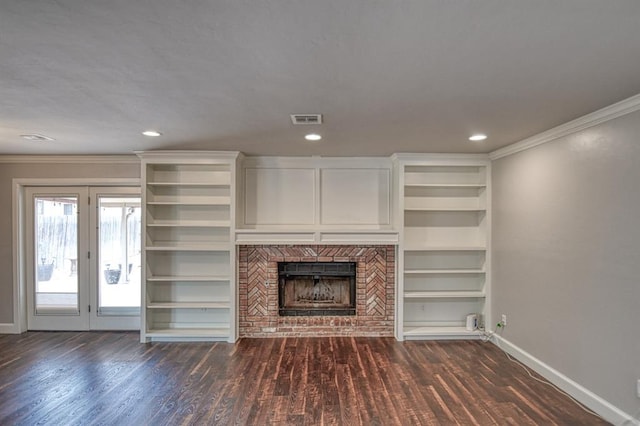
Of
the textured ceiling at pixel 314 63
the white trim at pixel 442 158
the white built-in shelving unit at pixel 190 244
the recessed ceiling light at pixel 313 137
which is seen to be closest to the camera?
the textured ceiling at pixel 314 63

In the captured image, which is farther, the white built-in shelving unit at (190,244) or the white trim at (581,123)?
the white built-in shelving unit at (190,244)

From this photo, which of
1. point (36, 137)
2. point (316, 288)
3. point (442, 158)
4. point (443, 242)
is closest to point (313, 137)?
point (442, 158)

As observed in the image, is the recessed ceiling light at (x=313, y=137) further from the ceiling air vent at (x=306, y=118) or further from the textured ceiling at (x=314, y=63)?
the ceiling air vent at (x=306, y=118)

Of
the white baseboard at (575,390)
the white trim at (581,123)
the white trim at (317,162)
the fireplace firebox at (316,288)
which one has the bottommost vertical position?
the white baseboard at (575,390)

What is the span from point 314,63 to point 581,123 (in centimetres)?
250

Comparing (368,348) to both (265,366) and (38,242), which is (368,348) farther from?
Result: (38,242)

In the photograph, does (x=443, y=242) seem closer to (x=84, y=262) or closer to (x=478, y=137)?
(x=478, y=137)

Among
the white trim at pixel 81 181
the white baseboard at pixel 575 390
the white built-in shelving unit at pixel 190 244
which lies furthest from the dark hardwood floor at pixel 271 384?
the white trim at pixel 81 181

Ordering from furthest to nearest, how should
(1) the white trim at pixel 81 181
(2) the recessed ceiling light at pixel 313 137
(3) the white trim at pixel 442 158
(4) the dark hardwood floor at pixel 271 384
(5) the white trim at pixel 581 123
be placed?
(1) the white trim at pixel 81 181 → (3) the white trim at pixel 442 158 → (2) the recessed ceiling light at pixel 313 137 → (4) the dark hardwood floor at pixel 271 384 → (5) the white trim at pixel 581 123

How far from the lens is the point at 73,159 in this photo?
4.70m

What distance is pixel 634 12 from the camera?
1.40m

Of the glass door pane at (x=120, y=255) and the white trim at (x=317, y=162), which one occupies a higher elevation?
the white trim at (x=317, y=162)

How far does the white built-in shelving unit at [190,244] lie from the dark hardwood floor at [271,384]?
432 millimetres

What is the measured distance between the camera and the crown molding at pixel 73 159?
4684 millimetres
